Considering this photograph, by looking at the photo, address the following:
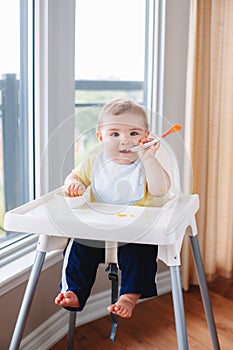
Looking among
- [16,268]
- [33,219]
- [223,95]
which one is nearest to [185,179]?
[33,219]

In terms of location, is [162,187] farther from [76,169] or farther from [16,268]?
[16,268]

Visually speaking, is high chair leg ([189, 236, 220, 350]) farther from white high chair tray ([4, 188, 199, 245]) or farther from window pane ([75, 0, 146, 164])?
window pane ([75, 0, 146, 164])

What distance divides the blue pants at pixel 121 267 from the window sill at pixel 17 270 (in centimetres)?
32

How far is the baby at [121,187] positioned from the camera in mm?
1417

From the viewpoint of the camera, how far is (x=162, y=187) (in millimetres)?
1446

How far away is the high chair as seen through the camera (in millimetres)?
1334

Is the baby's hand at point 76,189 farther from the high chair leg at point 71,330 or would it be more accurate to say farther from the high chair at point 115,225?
the high chair leg at point 71,330

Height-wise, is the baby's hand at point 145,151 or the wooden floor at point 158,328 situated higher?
the baby's hand at point 145,151

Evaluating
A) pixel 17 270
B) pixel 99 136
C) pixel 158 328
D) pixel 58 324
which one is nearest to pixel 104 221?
pixel 99 136

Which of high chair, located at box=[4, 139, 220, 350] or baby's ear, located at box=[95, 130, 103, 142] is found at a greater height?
baby's ear, located at box=[95, 130, 103, 142]

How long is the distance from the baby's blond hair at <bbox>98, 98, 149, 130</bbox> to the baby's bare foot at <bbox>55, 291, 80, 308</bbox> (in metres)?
0.48

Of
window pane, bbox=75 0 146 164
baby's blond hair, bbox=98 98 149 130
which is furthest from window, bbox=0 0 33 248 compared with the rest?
baby's blond hair, bbox=98 98 149 130

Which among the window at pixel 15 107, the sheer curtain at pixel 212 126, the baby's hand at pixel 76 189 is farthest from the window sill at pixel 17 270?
A: the sheer curtain at pixel 212 126

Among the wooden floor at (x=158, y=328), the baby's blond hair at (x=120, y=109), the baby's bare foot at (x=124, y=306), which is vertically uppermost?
the baby's blond hair at (x=120, y=109)
